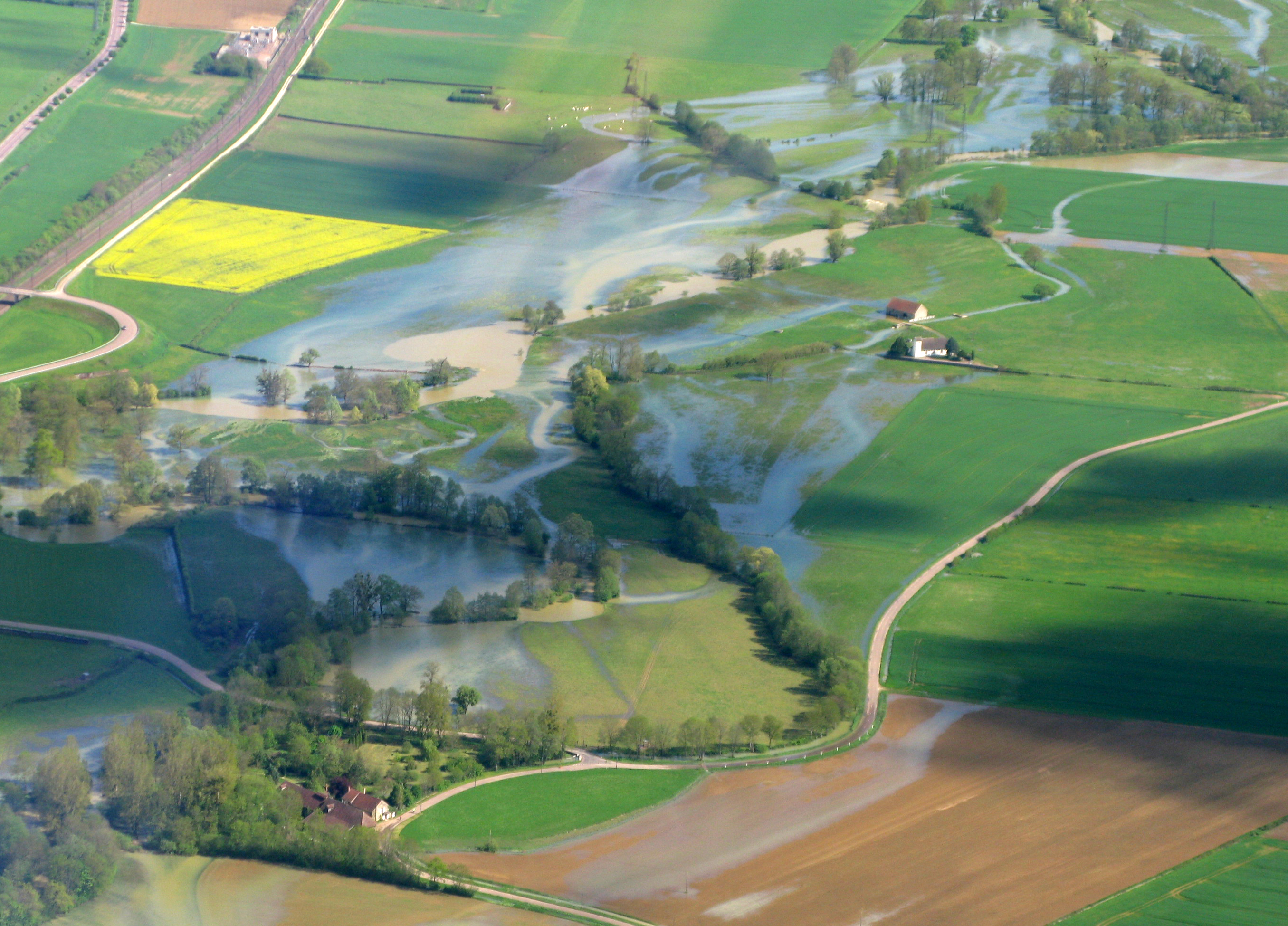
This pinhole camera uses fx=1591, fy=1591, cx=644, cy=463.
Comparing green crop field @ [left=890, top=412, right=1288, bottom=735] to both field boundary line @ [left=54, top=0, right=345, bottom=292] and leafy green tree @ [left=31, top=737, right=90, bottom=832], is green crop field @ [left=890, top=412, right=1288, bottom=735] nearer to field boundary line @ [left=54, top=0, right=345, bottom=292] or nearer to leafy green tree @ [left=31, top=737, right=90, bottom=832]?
leafy green tree @ [left=31, top=737, right=90, bottom=832]

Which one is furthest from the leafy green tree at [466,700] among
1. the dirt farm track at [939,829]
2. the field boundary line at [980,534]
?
the field boundary line at [980,534]

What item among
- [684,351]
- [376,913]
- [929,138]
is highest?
[929,138]

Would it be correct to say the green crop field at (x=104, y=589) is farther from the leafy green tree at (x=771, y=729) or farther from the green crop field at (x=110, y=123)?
the green crop field at (x=110, y=123)

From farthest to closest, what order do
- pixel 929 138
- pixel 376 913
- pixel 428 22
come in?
pixel 428 22 < pixel 929 138 < pixel 376 913

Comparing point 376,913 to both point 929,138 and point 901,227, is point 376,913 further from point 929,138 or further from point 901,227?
point 929,138

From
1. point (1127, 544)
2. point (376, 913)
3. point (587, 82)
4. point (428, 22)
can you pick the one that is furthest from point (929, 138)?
point (376, 913)
